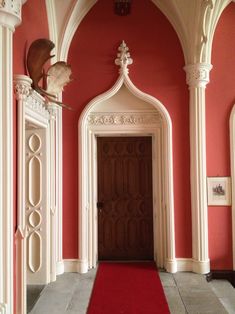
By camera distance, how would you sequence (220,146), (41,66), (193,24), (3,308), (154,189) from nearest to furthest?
(3,308) → (41,66) → (193,24) → (220,146) → (154,189)

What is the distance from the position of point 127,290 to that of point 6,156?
8.13 feet

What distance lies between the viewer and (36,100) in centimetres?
404

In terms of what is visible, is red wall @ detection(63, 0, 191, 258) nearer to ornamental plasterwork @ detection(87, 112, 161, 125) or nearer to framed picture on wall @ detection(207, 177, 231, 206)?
ornamental plasterwork @ detection(87, 112, 161, 125)

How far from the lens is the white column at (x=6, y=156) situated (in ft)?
9.50

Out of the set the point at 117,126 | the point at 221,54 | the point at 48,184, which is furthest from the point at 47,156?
the point at 221,54

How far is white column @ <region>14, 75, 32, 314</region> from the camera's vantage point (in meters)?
3.33

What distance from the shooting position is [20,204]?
133 inches

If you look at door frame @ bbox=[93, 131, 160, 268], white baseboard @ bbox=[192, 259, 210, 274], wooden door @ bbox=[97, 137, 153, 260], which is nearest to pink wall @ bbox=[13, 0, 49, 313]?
door frame @ bbox=[93, 131, 160, 268]

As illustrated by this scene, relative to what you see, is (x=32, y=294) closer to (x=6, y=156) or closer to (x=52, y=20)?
(x=6, y=156)

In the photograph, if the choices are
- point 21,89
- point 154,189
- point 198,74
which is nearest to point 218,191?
point 154,189

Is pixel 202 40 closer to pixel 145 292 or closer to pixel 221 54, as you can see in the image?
pixel 221 54

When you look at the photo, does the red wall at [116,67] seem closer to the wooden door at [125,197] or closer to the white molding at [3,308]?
the wooden door at [125,197]

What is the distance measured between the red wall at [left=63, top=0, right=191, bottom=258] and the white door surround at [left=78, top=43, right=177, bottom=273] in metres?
0.13

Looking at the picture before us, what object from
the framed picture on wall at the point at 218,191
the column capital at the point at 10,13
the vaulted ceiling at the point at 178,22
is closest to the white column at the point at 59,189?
the vaulted ceiling at the point at 178,22
